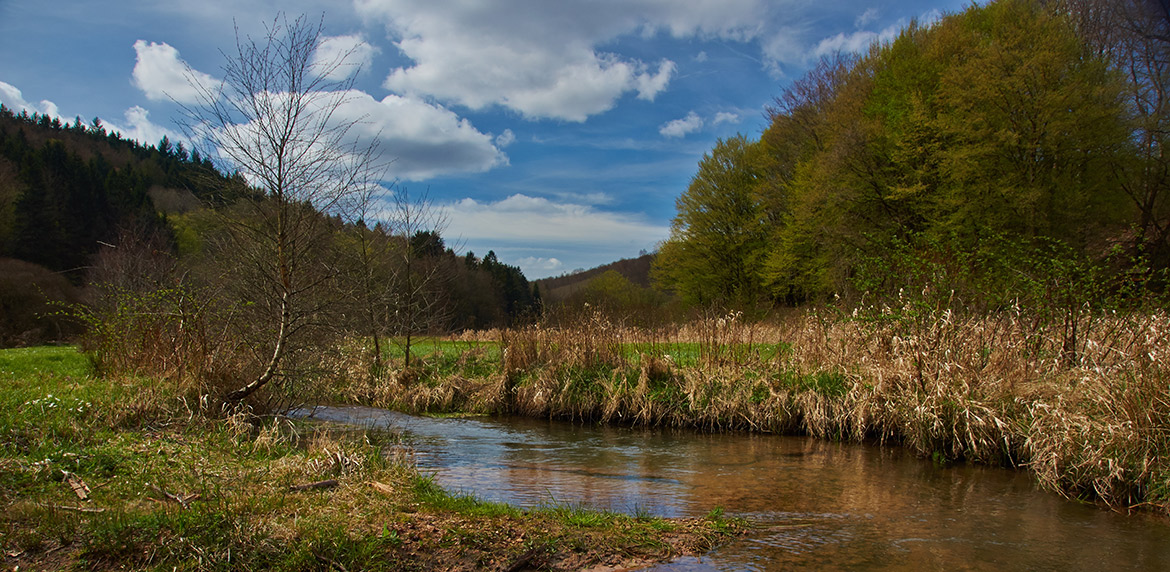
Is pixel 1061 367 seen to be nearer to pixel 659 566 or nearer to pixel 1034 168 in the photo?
pixel 659 566

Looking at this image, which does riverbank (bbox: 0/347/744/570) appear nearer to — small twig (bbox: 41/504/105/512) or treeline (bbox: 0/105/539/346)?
small twig (bbox: 41/504/105/512)

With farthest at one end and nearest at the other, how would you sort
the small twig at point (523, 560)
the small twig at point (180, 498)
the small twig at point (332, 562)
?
the small twig at point (180, 498)
the small twig at point (523, 560)
the small twig at point (332, 562)

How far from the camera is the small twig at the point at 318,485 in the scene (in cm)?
481

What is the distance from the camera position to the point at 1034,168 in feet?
67.9

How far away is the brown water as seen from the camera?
460 cm

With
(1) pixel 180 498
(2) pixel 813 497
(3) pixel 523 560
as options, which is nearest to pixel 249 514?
(1) pixel 180 498

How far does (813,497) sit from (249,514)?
204 inches

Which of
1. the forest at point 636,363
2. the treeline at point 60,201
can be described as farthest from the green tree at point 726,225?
the treeline at point 60,201

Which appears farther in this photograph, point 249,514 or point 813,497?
point 813,497

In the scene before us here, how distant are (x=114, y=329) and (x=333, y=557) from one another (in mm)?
7657

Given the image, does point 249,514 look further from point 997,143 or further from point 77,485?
point 997,143

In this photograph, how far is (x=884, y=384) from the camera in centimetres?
881

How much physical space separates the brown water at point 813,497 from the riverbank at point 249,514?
734mm

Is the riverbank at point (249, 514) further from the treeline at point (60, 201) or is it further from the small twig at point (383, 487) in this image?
the treeline at point (60, 201)
